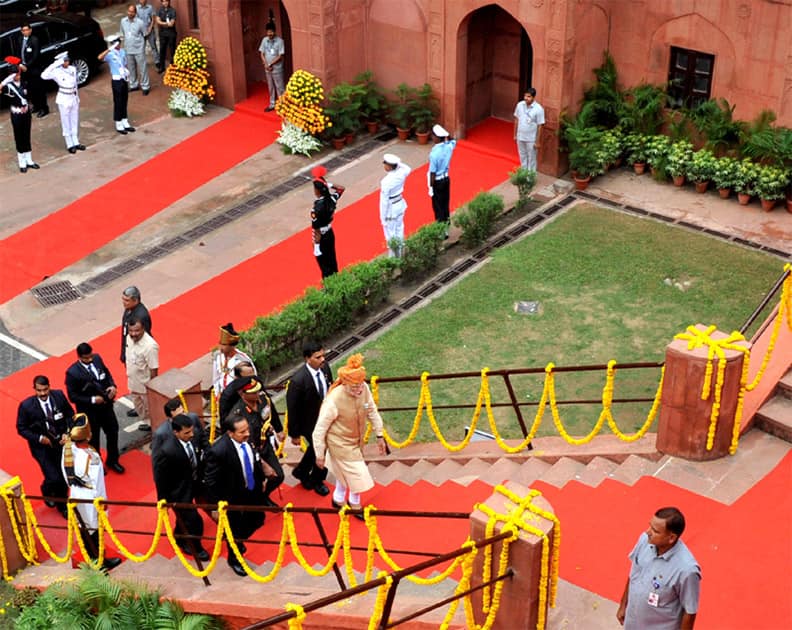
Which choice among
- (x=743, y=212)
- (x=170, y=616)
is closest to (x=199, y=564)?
(x=170, y=616)

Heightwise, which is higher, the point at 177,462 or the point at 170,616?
the point at 177,462

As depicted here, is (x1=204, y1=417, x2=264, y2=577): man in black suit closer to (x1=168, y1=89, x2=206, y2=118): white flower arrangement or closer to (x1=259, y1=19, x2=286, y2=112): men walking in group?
(x1=259, y1=19, x2=286, y2=112): men walking in group

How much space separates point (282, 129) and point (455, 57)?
3.34m

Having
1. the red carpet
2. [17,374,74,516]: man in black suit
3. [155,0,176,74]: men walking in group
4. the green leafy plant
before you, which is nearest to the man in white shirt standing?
the green leafy plant

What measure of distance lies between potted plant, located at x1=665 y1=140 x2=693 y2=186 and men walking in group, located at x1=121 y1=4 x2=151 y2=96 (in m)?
10.1

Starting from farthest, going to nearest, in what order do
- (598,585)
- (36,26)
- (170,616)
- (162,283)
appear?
(36,26)
(162,283)
(170,616)
(598,585)

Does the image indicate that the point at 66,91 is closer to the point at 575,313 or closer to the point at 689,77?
the point at 575,313

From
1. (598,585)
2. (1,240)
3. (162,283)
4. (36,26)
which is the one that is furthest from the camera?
(36,26)

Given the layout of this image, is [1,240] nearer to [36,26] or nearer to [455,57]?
[36,26]

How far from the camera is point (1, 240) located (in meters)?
18.2

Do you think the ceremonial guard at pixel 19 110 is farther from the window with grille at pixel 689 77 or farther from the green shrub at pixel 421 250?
the window with grille at pixel 689 77

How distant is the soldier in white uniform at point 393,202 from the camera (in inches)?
637

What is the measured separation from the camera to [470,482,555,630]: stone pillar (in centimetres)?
820

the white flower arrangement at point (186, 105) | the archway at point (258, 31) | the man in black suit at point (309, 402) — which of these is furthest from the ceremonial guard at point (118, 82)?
the man in black suit at point (309, 402)
